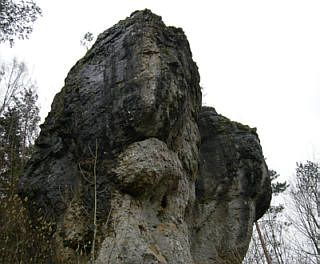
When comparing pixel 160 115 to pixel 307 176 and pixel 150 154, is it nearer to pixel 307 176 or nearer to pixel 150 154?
pixel 150 154

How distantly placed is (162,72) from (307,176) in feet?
46.1

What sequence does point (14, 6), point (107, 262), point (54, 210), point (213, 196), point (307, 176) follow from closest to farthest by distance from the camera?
point (107, 262), point (54, 210), point (14, 6), point (213, 196), point (307, 176)

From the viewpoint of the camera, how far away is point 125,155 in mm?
7094

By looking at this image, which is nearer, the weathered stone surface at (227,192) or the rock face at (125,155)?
the rock face at (125,155)

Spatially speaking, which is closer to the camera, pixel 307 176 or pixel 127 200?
pixel 127 200

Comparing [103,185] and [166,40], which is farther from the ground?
[166,40]

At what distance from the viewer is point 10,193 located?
7.71m

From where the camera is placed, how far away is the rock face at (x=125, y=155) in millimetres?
6660

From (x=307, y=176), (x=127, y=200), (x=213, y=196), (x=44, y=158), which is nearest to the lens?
(x=127, y=200)

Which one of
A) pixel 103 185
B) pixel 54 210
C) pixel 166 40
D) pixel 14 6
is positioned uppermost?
pixel 14 6

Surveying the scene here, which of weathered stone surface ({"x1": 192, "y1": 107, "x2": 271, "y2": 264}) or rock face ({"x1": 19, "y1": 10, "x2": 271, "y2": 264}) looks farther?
weathered stone surface ({"x1": 192, "y1": 107, "x2": 271, "y2": 264})

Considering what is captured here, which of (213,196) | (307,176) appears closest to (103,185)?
(213,196)

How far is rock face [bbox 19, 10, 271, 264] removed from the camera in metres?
6.66

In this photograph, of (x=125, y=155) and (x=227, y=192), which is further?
(x=227, y=192)
